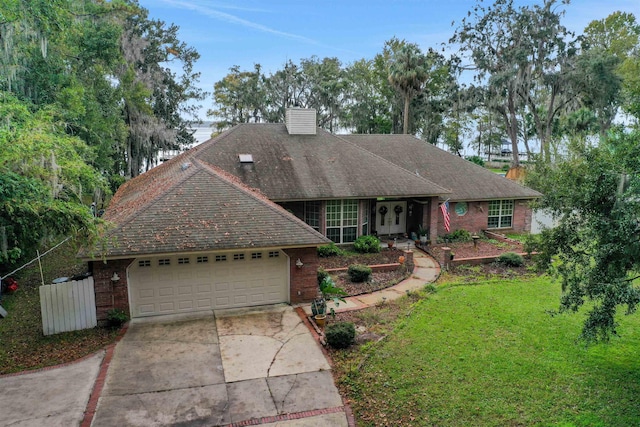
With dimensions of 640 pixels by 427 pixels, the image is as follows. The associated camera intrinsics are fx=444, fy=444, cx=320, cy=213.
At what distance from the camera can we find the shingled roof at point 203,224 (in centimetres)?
1202

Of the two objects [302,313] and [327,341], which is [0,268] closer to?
[302,313]

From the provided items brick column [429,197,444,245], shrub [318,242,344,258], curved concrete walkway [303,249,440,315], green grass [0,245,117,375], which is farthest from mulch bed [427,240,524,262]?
green grass [0,245,117,375]

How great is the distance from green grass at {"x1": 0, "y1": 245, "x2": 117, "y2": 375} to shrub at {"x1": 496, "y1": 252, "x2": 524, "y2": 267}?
48.2 ft

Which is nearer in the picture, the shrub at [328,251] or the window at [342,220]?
the shrub at [328,251]

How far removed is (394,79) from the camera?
134 ft

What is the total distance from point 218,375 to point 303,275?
475cm

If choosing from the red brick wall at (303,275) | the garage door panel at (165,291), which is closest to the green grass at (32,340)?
the garage door panel at (165,291)

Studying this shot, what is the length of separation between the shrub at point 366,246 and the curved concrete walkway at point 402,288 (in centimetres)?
178

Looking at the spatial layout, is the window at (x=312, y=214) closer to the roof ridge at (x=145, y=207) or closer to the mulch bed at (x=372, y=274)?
the mulch bed at (x=372, y=274)

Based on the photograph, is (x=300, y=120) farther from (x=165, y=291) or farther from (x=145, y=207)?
(x=165, y=291)

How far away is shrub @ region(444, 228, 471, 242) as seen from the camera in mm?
22703

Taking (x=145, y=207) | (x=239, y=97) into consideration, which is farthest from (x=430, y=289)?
(x=239, y=97)

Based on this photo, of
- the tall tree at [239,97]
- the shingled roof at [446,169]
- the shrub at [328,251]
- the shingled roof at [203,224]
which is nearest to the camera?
the shingled roof at [203,224]

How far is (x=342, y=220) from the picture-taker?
68.3 ft
